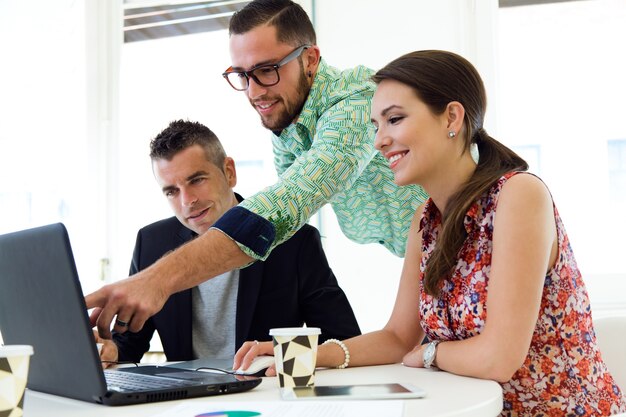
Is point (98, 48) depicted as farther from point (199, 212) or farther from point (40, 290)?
point (40, 290)

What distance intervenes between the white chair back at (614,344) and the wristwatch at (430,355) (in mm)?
413

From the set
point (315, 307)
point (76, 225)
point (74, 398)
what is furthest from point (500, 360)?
point (76, 225)

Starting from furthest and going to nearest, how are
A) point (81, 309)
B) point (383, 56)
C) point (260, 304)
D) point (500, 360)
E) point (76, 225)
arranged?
point (76, 225) < point (383, 56) < point (260, 304) < point (500, 360) < point (81, 309)

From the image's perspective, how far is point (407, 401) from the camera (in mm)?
936

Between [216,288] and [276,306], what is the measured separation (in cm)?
19

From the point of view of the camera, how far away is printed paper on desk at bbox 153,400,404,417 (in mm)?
862

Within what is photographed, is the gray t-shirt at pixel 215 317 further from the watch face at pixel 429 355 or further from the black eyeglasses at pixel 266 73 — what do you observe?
the watch face at pixel 429 355

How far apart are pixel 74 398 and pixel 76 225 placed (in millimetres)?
2682

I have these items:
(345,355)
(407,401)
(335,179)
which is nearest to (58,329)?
(407,401)

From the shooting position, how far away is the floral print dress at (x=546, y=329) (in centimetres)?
126

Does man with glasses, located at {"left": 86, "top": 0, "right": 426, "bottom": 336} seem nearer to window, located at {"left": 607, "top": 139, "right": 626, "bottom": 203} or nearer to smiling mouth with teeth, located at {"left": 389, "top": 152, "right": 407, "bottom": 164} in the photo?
smiling mouth with teeth, located at {"left": 389, "top": 152, "right": 407, "bottom": 164}

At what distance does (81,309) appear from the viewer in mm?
894

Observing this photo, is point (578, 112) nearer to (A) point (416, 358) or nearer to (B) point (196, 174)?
(B) point (196, 174)

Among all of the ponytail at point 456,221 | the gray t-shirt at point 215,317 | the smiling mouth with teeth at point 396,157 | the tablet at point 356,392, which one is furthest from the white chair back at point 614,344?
the gray t-shirt at point 215,317
